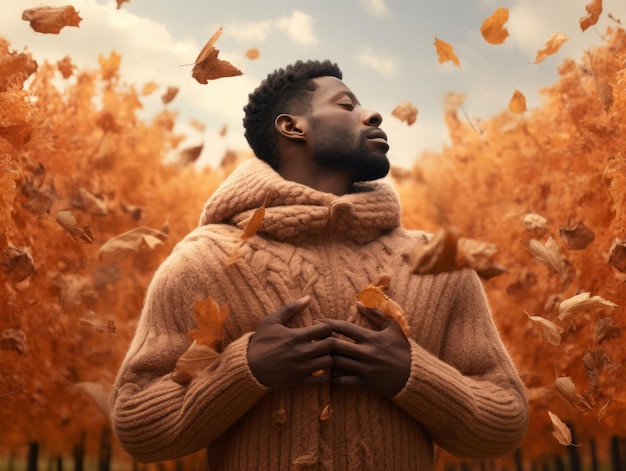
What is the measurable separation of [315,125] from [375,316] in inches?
37.2

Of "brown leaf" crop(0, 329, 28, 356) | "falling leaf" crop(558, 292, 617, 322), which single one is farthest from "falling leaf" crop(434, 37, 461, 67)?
"brown leaf" crop(0, 329, 28, 356)

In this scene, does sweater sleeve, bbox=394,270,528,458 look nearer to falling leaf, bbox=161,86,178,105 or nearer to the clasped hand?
the clasped hand

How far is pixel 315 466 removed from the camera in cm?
286

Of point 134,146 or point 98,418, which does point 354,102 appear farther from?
point 134,146

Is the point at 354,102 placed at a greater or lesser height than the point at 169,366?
greater

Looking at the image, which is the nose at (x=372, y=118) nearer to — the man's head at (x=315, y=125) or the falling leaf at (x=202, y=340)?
the man's head at (x=315, y=125)

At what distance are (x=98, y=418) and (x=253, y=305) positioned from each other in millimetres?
6403

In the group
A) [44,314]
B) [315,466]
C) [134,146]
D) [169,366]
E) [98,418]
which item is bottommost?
[98,418]

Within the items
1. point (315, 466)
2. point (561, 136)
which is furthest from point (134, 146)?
point (315, 466)

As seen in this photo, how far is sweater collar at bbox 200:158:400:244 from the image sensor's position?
3.16m

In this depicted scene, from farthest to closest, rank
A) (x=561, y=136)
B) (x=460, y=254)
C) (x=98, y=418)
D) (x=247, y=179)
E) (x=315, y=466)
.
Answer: (x=98, y=418), (x=561, y=136), (x=247, y=179), (x=315, y=466), (x=460, y=254)

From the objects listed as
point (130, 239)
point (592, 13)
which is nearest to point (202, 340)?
point (130, 239)

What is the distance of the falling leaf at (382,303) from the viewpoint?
296cm

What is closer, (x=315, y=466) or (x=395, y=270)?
(x=315, y=466)
